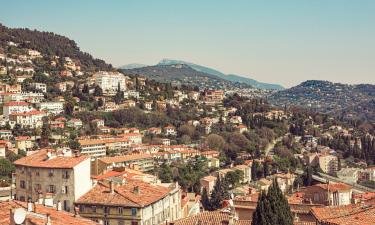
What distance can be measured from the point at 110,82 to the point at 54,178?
472ft

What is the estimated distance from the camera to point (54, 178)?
1270 inches

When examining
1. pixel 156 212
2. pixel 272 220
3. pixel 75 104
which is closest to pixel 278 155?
pixel 75 104

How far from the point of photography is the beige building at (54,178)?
31672 mm

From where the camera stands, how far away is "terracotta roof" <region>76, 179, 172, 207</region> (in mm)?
30938

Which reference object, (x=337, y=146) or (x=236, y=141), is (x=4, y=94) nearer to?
(x=236, y=141)

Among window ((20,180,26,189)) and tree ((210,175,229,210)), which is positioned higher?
window ((20,180,26,189))

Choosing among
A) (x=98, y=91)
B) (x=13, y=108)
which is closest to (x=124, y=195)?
(x=13, y=108)

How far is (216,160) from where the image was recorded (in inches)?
4429

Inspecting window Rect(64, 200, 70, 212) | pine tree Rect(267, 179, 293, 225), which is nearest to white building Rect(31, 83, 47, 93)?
window Rect(64, 200, 70, 212)

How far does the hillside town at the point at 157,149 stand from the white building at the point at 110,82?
457 mm

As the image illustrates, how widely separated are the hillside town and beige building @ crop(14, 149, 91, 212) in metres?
0.06

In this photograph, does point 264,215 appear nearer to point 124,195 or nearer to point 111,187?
Answer: point 124,195

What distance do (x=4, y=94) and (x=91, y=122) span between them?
25259mm

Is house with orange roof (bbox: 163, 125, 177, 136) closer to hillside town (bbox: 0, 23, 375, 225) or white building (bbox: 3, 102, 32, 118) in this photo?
hillside town (bbox: 0, 23, 375, 225)
